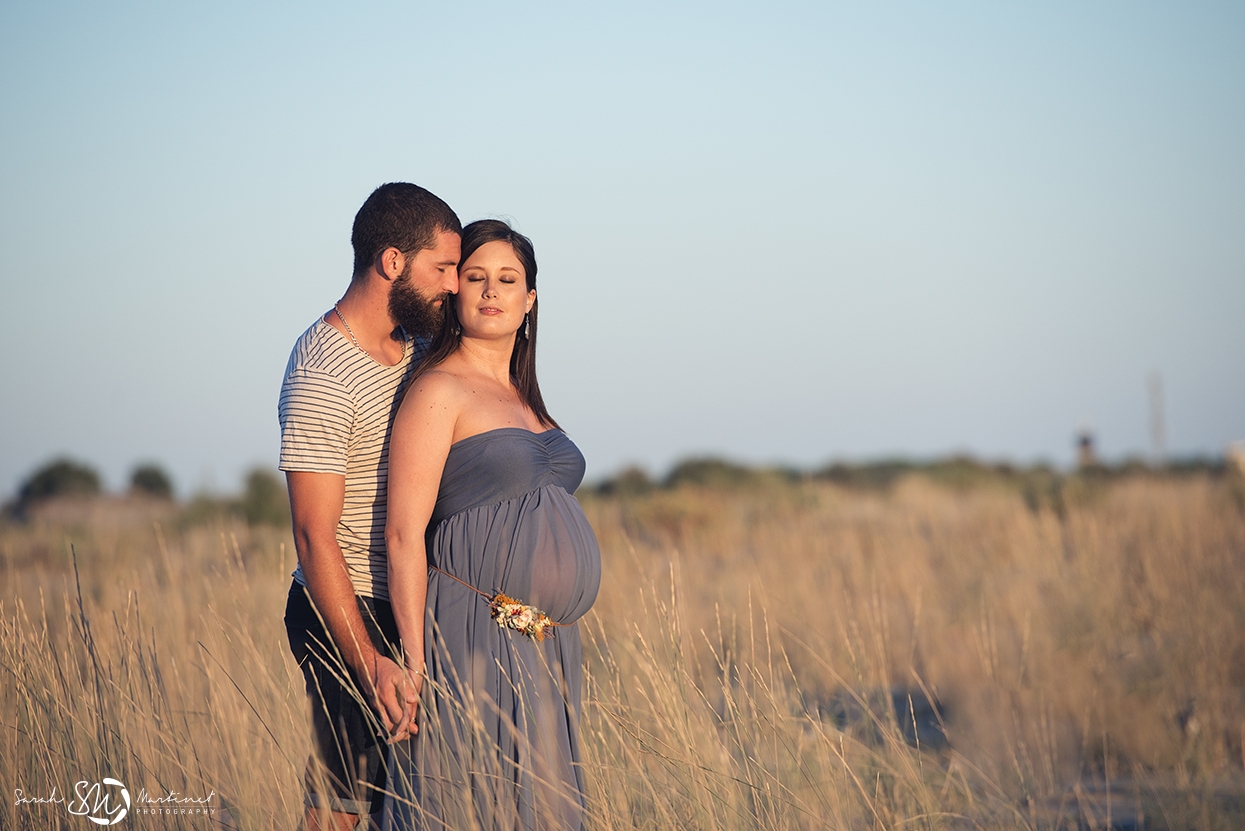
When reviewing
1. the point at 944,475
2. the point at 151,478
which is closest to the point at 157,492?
the point at 151,478

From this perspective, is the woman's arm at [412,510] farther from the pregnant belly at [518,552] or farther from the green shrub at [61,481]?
the green shrub at [61,481]

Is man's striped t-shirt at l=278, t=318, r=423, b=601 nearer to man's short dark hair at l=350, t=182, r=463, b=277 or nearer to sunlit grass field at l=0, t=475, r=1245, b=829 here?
man's short dark hair at l=350, t=182, r=463, b=277

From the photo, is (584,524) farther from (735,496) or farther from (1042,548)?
(735,496)

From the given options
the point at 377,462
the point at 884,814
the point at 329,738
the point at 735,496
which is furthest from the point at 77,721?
the point at 735,496

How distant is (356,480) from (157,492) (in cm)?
2913

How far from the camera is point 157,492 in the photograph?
29.0 m

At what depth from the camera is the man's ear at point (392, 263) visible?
3006 millimetres

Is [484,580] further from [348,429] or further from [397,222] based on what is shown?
[397,222]

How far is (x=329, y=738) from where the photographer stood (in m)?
2.96

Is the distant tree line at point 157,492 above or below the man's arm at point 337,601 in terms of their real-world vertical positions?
below

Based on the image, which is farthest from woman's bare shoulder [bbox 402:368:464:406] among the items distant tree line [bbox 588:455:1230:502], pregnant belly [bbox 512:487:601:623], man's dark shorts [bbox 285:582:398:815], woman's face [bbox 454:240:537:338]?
distant tree line [bbox 588:455:1230:502]

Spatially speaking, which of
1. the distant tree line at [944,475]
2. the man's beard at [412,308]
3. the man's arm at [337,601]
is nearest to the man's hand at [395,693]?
the man's arm at [337,601]

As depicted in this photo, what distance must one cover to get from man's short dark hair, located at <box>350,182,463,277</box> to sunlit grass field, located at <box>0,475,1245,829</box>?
44.2 inches

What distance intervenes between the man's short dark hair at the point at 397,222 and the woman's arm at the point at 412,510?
533mm
